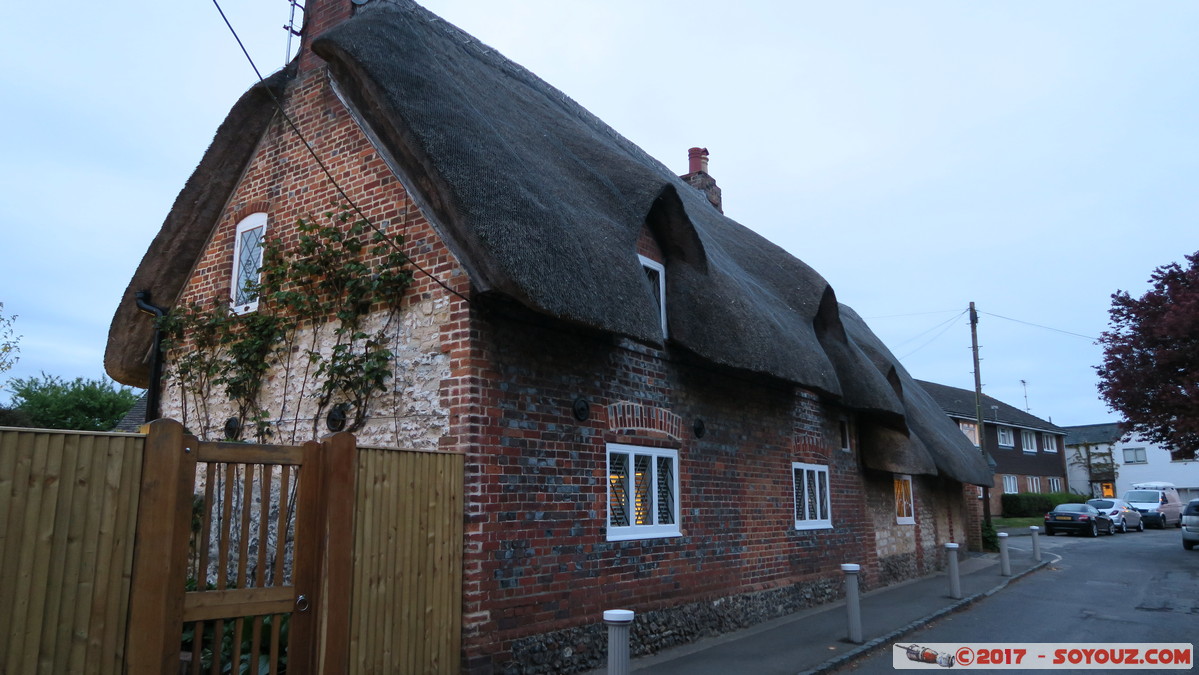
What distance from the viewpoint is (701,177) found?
19062mm

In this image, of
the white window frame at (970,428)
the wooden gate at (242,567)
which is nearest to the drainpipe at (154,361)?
the wooden gate at (242,567)

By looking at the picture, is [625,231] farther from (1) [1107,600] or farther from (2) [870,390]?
(1) [1107,600]

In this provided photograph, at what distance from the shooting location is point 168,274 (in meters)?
9.97

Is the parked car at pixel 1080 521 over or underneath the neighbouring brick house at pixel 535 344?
underneath

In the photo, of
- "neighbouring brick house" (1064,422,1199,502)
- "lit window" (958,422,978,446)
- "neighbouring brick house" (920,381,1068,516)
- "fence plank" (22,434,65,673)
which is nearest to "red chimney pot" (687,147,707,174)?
"fence plank" (22,434,65,673)

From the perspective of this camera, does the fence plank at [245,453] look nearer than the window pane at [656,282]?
Yes

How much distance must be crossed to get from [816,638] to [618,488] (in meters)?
3.12

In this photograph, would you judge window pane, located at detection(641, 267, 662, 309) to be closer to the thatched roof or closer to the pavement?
the thatched roof

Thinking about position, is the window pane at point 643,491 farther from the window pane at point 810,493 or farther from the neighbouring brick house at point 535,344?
the window pane at point 810,493

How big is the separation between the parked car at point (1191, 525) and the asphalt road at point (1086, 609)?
304 centimetres

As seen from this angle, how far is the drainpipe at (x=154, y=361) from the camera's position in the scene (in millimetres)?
9648

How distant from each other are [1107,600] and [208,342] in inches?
541

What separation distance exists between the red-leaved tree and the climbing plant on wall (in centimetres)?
1879

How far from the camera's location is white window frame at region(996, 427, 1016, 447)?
138ft
